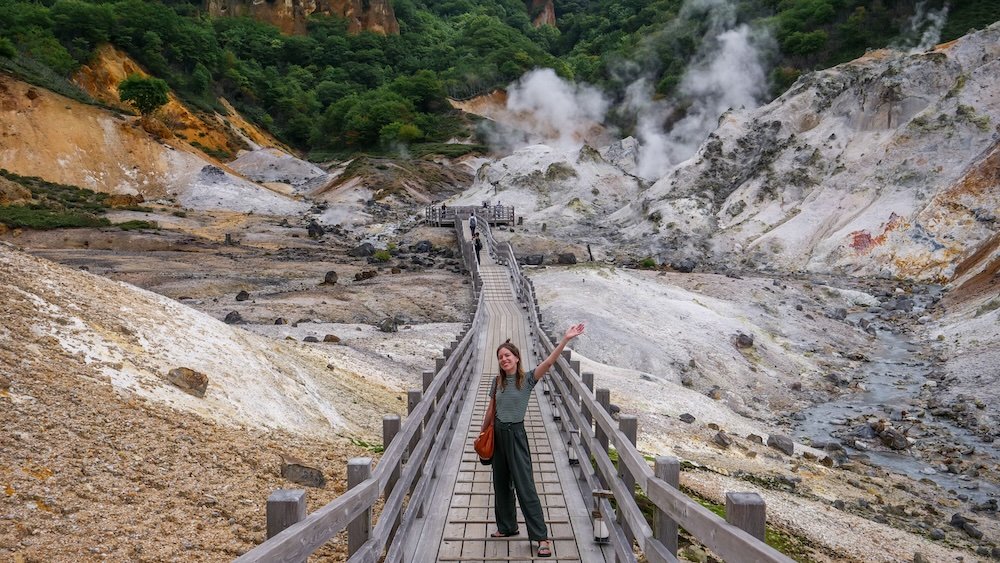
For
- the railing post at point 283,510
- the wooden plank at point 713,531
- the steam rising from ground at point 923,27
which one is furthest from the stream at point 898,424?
the steam rising from ground at point 923,27

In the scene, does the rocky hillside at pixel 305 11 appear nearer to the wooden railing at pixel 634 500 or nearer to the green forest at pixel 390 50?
the green forest at pixel 390 50

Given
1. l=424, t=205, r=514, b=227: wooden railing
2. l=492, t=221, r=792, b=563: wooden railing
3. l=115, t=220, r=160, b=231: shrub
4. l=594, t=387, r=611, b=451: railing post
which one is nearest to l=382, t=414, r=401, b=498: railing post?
l=492, t=221, r=792, b=563: wooden railing

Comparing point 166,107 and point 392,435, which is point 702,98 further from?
point 392,435

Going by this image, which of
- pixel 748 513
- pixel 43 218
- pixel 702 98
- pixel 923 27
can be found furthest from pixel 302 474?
pixel 923 27

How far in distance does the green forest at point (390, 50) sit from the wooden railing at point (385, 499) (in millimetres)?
54987

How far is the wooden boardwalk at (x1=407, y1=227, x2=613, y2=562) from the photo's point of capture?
5.09 m

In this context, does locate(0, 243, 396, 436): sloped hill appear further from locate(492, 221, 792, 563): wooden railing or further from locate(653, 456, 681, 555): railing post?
locate(653, 456, 681, 555): railing post

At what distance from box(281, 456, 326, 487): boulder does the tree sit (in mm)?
59664

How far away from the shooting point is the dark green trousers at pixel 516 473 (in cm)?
493

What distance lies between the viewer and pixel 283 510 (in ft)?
8.44

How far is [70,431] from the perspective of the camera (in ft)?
18.7

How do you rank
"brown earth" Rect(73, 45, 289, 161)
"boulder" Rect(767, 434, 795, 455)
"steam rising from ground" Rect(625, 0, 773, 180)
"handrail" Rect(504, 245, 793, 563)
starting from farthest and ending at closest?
"steam rising from ground" Rect(625, 0, 773, 180) → "brown earth" Rect(73, 45, 289, 161) → "boulder" Rect(767, 434, 795, 455) → "handrail" Rect(504, 245, 793, 563)

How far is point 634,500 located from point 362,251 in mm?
30414

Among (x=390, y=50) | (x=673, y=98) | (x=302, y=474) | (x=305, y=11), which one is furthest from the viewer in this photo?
(x=390, y=50)
